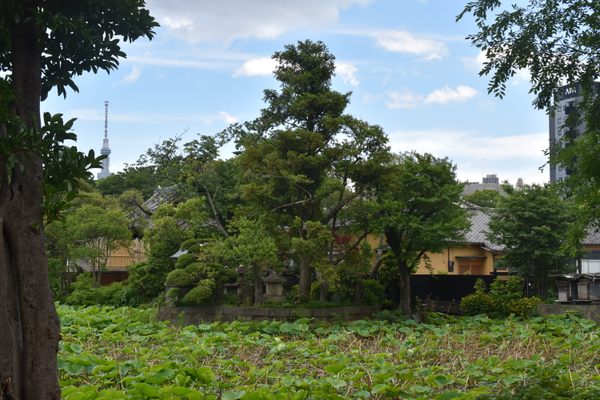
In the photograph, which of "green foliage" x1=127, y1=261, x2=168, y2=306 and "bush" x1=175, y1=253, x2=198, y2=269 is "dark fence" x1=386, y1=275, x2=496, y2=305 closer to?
"bush" x1=175, y1=253, x2=198, y2=269

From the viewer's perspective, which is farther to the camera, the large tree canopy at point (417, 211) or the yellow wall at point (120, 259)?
the yellow wall at point (120, 259)

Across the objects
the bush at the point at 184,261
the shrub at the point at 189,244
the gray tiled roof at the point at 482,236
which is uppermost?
the gray tiled roof at the point at 482,236

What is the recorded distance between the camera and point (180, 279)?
16016 mm

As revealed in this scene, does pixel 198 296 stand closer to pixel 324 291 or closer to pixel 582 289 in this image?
pixel 324 291

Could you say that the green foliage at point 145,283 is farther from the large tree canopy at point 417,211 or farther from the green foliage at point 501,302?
the green foliage at point 501,302

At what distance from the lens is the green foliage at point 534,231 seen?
19.7m

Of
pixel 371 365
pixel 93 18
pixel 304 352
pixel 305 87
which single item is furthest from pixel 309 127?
pixel 93 18

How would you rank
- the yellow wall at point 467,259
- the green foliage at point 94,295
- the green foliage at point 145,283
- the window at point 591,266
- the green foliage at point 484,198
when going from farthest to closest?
the green foliage at point 484,198 < the window at point 591,266 < the yellow wall at point 467,259 < the green foliage at point 94,295 < the green foliage at point 145,283

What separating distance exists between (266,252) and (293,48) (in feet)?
16.6

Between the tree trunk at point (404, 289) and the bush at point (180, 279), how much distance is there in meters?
5.27

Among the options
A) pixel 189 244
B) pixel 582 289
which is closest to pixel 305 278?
pixel 189 244

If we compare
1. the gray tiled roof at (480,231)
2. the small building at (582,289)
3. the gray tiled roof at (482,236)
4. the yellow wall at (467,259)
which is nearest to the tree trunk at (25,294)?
the small building at (582,289)

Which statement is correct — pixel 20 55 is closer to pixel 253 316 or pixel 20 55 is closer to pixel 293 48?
pixel 253 316

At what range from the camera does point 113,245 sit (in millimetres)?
22969
